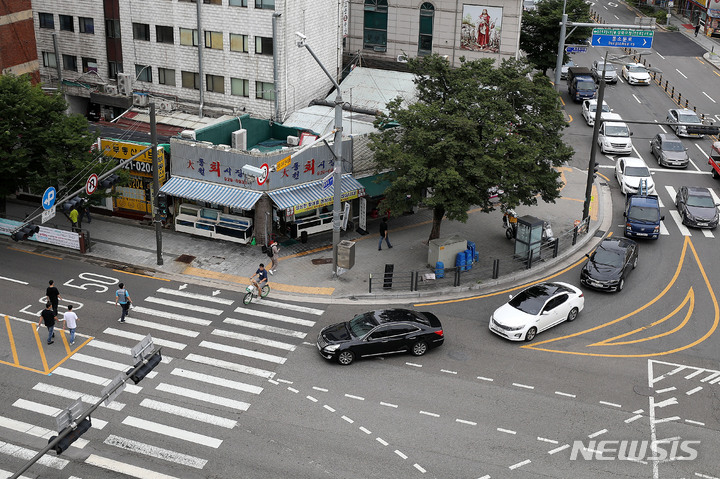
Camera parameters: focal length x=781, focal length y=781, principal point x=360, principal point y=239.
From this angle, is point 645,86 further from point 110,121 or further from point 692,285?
point 110,121

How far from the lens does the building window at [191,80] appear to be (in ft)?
147

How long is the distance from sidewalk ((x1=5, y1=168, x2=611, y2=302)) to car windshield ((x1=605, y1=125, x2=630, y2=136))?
12.6 meters

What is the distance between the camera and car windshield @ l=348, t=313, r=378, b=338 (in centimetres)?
2864

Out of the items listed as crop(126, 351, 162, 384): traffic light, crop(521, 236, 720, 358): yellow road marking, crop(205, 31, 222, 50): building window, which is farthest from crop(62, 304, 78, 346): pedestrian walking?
crop(205, 31, 222, 50): building window

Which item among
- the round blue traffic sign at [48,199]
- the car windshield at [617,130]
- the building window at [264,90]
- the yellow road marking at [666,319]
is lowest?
the yellow road marking at [666,319]

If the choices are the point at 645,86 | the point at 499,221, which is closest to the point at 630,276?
the point at 499,221

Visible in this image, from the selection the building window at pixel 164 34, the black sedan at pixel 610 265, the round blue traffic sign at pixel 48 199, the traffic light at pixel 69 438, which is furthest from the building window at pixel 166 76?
the traffic light at pixel 69 438

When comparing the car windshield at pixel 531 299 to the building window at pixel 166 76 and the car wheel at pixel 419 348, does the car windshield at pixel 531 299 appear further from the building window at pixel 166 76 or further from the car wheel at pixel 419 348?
the building window at pixel 166 76

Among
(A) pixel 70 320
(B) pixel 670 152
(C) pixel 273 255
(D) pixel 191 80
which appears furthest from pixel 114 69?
(B) pixel 670 152

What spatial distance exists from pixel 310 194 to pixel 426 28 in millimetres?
17301

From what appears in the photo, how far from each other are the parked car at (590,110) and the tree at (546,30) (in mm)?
5954

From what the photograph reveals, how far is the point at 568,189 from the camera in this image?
1900 inches

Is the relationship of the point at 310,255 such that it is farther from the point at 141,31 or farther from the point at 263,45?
the point at 141,31

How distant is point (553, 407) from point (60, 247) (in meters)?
24.4
